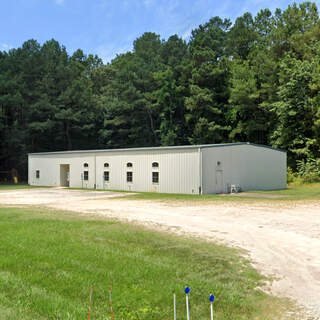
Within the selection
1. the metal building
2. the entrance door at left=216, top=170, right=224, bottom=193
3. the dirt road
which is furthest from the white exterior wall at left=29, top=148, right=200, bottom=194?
the dirt road

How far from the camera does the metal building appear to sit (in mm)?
Answer: 24562

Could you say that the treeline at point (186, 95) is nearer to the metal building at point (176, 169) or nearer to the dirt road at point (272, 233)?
the metal building at point (176, 169)

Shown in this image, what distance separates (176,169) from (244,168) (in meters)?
5.83

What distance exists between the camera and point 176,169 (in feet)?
82.4

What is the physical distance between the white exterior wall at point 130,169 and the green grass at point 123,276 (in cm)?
1554

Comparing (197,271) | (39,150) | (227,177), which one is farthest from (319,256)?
(39,150)

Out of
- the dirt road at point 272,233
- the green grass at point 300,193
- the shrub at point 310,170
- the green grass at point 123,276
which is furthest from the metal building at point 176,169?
the green grass at point 123,276

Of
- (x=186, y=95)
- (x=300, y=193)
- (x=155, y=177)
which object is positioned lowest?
(x=300, y=193)

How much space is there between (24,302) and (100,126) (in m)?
48.8

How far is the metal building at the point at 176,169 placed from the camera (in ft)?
80.6

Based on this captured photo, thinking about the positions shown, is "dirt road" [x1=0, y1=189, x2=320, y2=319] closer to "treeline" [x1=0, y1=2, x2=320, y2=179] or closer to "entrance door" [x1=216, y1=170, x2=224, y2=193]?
"entrance door" [x1=216, y1=170, x2=224, y2=193]

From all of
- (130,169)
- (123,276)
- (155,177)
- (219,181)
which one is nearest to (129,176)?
(130,169)

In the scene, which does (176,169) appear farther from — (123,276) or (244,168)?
(123,276)

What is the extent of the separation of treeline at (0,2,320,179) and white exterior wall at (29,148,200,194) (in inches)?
483
